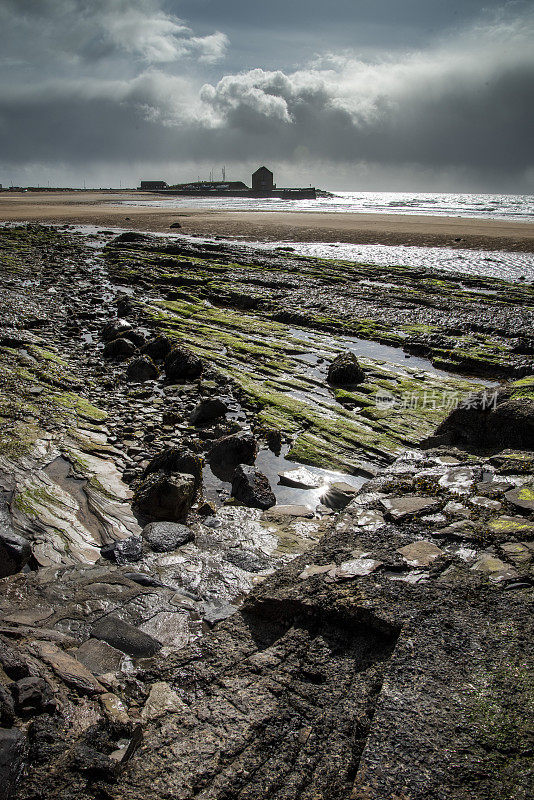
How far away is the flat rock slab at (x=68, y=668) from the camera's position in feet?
9.23

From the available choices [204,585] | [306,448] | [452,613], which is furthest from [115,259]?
[452,613]

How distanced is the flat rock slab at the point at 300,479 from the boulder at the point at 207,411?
1.84m

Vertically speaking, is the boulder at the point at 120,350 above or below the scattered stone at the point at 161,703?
above

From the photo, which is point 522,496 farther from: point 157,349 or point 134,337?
point 134,337

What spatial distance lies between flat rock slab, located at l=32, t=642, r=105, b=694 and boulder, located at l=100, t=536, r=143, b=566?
59.5 inches

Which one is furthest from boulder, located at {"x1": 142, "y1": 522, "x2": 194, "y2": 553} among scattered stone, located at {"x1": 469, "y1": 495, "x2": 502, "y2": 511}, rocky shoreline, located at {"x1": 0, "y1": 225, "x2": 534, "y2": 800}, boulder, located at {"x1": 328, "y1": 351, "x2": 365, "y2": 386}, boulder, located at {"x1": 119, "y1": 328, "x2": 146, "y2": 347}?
boulder, located at {"x1": 119, "y1": 328, "x2": 146, "y2": 347}

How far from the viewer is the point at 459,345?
37.5ft

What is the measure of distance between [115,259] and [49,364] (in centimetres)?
1474

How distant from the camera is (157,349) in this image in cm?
1071

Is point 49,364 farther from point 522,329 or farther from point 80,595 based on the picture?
point 522,329

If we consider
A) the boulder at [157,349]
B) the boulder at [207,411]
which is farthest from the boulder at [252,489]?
the boulder at [157,349]

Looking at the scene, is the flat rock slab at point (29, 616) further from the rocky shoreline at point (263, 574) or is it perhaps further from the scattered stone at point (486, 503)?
the scattered stone at point (486, 503)

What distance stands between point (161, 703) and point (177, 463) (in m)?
3.27

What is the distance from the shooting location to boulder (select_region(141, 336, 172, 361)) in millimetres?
10646
